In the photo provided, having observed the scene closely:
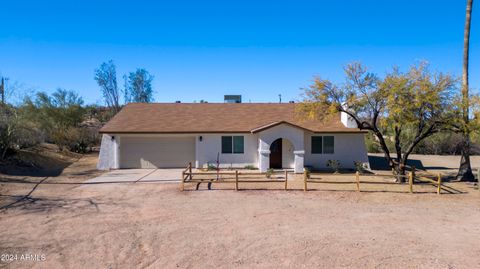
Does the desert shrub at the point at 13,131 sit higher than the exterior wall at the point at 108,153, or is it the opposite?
the desert shrub at the point at 13,131

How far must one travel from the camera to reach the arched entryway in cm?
1841

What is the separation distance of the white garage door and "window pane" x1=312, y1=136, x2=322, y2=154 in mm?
7985

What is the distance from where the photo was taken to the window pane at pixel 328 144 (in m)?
18.9

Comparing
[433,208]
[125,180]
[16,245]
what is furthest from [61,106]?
[433,208]

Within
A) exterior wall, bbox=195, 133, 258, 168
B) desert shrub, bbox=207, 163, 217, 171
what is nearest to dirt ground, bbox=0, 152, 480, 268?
desert shrub, bbox=207, 163, 217, 171

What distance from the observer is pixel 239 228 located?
7887 millimetres

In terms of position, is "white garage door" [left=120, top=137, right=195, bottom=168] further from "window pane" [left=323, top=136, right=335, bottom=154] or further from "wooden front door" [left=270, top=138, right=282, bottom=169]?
"window pane" [left=323, top=136, right=335, bottom=154]

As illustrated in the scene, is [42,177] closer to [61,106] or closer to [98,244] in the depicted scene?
[98,244]

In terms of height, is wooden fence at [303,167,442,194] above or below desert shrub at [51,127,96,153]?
below

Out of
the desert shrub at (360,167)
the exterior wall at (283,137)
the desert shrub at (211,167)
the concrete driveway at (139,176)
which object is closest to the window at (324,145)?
the desert shrub at (360,167)

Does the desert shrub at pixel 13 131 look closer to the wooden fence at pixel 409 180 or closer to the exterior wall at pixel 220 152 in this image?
the exterior wall at pixel 220 152

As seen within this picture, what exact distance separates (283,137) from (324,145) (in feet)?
11.7

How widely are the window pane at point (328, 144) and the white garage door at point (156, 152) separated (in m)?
8.74

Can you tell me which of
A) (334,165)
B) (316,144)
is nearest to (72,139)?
(316,144)
